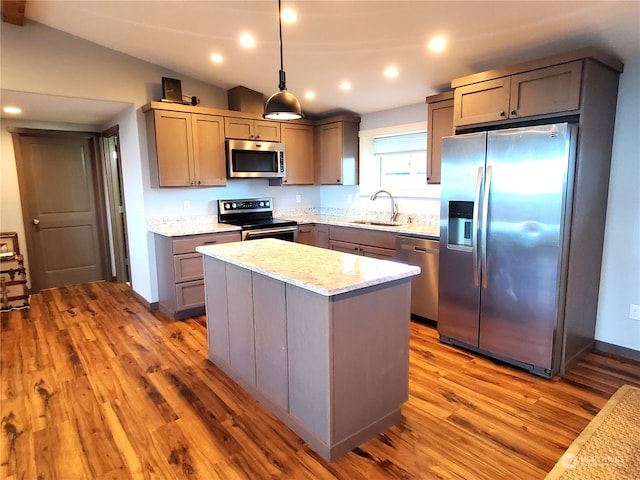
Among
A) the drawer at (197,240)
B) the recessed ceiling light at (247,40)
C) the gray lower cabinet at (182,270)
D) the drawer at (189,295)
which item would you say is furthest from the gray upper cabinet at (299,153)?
the drawer at (189,295)

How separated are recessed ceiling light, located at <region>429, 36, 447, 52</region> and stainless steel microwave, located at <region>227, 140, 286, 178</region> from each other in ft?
7.42

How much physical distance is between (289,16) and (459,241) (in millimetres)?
2116

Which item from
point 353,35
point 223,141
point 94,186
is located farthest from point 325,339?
point 94,186

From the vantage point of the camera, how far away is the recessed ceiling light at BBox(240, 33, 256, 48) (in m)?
3.15

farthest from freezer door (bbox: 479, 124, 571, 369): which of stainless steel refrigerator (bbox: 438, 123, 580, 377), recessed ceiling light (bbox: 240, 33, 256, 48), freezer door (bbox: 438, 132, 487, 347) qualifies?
recessed ceiling light (bbox: 240, 33, 256, 48)

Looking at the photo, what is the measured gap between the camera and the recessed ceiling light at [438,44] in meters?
2.79

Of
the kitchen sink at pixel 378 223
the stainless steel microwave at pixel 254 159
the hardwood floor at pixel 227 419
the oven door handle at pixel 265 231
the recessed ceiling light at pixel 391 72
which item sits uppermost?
the recessed ceiling light at pixel 391 72

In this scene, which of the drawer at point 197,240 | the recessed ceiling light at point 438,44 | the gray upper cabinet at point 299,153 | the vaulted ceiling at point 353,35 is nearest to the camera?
the vaulted ceiling at point 353,35

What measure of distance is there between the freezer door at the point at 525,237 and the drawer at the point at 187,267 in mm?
2725

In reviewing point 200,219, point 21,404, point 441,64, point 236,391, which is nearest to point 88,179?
point 200,219

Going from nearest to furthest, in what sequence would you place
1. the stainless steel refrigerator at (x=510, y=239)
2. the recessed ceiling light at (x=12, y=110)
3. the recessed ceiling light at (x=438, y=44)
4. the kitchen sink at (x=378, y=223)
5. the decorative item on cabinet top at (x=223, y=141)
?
the stainless steel refrigerator at (x=510, y=239) → the recessed ceiling light at (x=438, y=44) → the decorative item on cabinet top at (x=223, y=141) → the recessed ceiling light at (x=12, y=110) → the kitchen sink at (x=378, y=223)

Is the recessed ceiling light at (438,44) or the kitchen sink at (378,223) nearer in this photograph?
the recessed ceiling light at (438,44)

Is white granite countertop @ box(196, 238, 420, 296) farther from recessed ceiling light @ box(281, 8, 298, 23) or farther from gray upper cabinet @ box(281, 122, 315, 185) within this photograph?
gray upper cabinet @ box(281, 122, 315, 185)

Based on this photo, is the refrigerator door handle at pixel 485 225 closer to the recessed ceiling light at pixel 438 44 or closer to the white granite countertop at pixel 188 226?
the recessed ceiling light at pixel 438 44
